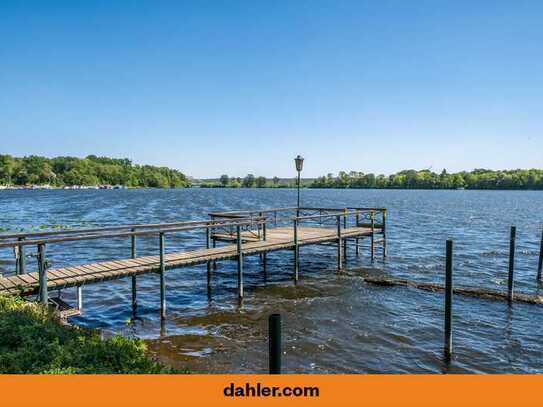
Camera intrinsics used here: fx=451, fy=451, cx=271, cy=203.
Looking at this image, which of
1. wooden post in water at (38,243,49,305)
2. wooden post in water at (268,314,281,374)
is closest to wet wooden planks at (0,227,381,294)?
wooden post in water at (38,243,49,305)

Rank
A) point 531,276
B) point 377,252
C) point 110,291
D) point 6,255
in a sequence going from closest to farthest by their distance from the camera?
point 110,291, point 531,276, point 6,255, point 377,252

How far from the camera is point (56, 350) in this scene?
6.48 m

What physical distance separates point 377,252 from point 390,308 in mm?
12017

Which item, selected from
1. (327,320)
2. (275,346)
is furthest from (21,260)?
(275,346)

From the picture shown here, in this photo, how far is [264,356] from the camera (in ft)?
33.5

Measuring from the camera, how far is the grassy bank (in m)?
5.99

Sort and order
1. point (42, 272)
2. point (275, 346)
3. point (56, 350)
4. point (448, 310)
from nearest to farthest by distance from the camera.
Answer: point (275, 346) < point (56, 350) < point (42, 272) < point (448, 310)

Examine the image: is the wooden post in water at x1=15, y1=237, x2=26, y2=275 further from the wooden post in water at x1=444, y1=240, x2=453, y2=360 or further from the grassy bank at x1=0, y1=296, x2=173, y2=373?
the wooden post in water at x1=444, y1=240, x2=453, y2=360

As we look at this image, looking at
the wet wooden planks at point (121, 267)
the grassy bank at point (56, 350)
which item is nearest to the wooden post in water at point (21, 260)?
the wet wooden planks at point (121, 267)

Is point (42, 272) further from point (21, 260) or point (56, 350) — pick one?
point (56, 350)

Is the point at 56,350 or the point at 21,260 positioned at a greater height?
the point at 21,260
